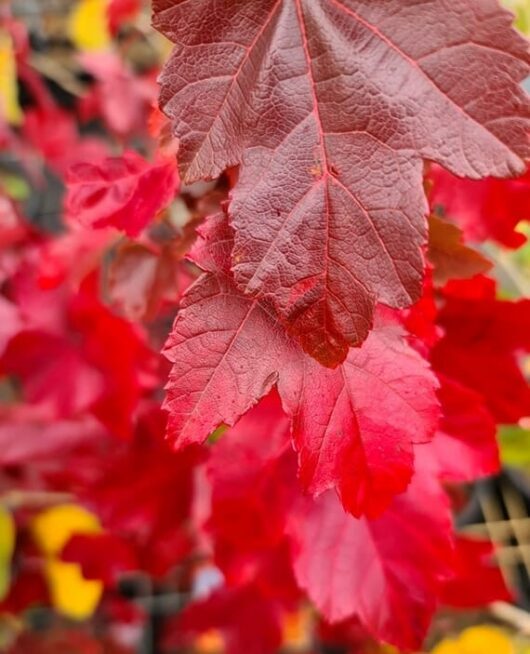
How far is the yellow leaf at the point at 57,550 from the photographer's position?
0.85 meters

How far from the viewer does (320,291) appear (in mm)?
277

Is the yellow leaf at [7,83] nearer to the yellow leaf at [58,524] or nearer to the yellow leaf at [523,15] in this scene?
the yellow leaf at [58,524]

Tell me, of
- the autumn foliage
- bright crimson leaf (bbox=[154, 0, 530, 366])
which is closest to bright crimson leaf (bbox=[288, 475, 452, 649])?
the autumn foliage

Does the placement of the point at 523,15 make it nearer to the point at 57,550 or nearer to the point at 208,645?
the point at 57,550

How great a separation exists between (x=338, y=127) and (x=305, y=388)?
109 millimetres

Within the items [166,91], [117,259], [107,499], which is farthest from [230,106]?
[107,499]

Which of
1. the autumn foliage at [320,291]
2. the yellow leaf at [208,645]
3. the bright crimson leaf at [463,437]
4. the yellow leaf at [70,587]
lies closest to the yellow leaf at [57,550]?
the yellow leaf at [70,587]

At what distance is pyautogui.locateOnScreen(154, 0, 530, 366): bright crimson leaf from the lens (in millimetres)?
278

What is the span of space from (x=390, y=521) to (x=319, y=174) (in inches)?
9.1

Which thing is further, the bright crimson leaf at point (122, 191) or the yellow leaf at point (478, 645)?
the yellow leaf at point (478, 645)

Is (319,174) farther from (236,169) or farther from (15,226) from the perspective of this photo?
(15,226)

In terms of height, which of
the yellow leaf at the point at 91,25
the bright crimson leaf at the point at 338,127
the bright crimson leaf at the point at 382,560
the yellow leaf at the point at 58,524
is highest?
the bright crimson leaf at the point at 338,127

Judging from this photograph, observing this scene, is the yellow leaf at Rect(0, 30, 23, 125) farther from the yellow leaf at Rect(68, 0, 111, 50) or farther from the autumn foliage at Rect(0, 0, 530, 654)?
the autumn foliage at Rect(0, 0, 530, 654)

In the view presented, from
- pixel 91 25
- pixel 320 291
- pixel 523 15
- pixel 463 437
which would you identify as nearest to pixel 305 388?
pixel 320 291
